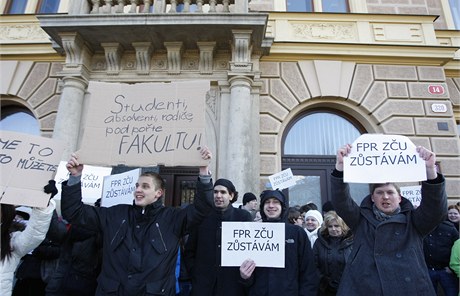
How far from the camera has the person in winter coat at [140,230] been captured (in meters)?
2.32

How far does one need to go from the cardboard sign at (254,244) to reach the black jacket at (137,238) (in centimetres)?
36

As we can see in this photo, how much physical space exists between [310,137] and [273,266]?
209 inches

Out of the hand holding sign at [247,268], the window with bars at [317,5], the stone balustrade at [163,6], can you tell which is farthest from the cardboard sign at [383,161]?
the window with bars at [317,5]

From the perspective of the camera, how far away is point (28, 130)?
7.89m

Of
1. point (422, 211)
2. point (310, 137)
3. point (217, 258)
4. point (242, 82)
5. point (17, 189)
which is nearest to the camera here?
point (422, 211)

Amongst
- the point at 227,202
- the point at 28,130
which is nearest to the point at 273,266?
the point at 227,202

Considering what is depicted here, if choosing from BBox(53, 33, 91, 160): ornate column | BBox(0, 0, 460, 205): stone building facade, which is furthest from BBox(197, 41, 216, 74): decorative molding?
BBox(53, 33, 91, 160): ornate column

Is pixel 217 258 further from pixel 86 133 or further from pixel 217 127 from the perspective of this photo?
pixel 217 127

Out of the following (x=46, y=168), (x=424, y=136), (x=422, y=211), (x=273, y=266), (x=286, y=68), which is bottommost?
(x=273, y=266)

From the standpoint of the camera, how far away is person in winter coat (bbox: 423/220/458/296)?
4.11 meters

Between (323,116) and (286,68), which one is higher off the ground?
(286,68)

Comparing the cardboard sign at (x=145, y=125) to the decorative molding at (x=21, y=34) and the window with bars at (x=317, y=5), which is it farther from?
the window with bars at (x=317, y=5)

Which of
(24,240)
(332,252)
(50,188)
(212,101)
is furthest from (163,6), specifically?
(332,252)

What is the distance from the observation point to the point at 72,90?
6938mm
